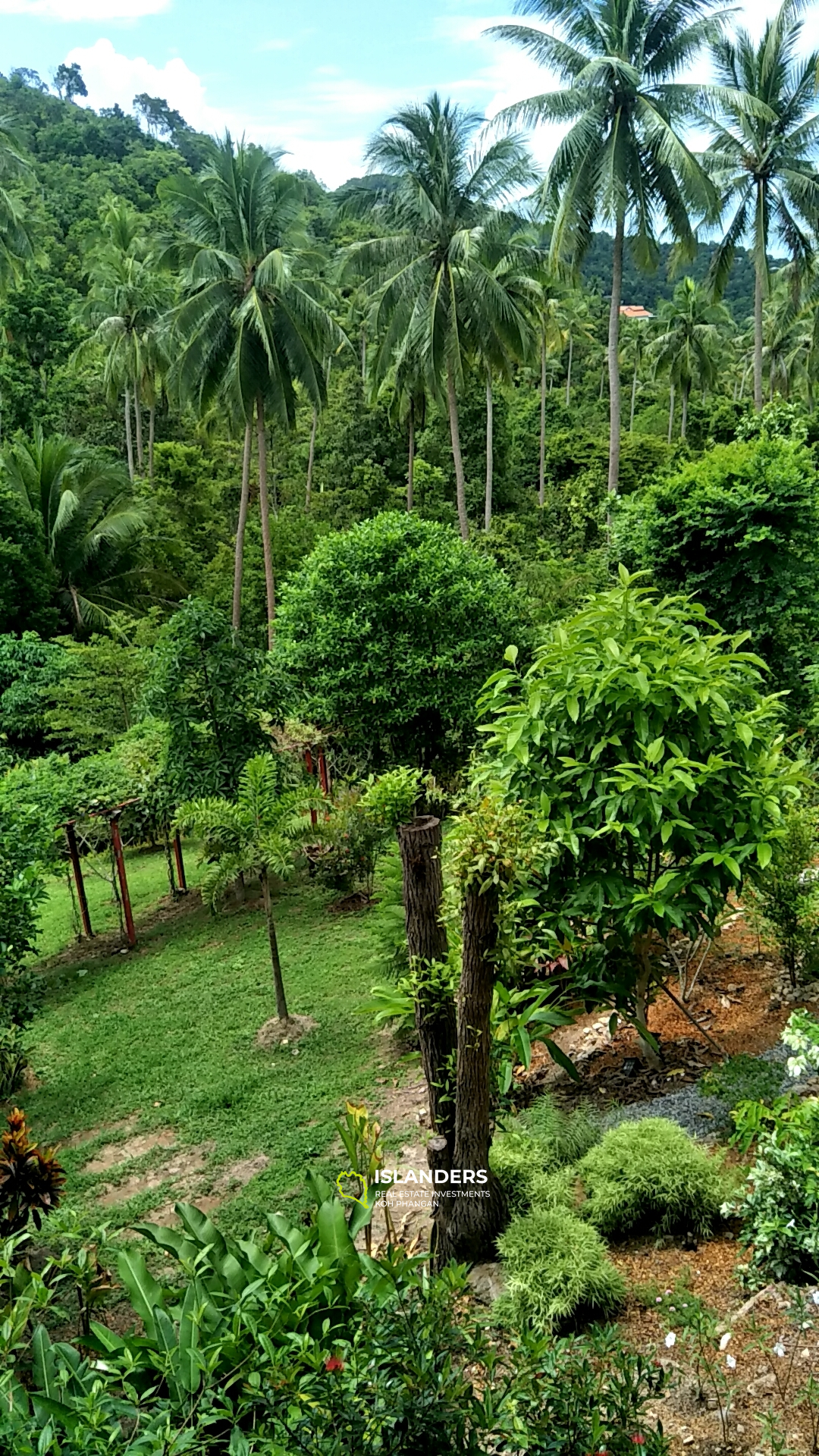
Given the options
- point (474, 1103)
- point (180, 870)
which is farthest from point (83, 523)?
point (474, 1103)

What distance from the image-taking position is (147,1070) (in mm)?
6492

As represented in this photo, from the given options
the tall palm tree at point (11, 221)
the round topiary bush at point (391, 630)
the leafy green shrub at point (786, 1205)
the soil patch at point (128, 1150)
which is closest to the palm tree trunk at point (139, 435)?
the tall palm tree at point (11, 221)

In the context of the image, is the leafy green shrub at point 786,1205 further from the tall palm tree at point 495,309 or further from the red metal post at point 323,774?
the tall palm tree at point 495,309

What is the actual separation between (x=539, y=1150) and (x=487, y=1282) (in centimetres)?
57

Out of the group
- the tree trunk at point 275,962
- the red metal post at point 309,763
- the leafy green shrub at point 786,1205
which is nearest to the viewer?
the leafy green shrub at point 786,1205

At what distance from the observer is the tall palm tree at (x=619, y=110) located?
15.0 m

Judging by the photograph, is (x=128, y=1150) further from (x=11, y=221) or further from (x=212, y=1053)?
(x=11, y=221)

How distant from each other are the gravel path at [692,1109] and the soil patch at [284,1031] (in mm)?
3043

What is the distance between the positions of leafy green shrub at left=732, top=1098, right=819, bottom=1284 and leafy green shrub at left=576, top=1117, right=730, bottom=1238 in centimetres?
44

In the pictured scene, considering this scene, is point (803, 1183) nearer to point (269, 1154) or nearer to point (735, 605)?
point (269, 1154)

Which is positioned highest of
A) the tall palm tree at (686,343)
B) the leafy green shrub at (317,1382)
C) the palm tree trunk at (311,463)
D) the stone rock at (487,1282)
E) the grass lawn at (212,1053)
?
the tall palm tree at (686,343)

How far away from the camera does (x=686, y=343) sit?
32562 millimetres

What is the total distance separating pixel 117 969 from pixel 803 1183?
23.8ft

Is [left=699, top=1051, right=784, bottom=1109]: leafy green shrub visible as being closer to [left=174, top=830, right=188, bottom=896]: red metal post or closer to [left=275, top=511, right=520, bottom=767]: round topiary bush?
[left=275, top=511, right=520, bottom=767]: round topiary bush
